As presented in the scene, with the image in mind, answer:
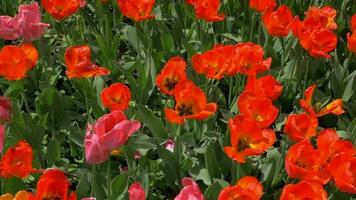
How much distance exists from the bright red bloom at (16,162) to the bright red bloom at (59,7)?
0.89 m

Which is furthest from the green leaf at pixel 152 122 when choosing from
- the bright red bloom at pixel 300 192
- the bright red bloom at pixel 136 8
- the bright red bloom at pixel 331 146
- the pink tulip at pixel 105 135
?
the bright red bloom at pixel 300 192

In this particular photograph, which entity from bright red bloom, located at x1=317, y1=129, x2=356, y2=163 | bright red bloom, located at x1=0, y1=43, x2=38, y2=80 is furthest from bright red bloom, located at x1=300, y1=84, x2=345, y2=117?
bright red bloom, located at x1=0, y1=43, x2=38, y2=80

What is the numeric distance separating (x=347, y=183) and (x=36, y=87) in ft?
5.31

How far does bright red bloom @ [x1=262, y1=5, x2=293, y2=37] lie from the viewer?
2500 mm

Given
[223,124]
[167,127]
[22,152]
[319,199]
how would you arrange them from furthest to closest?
[223,124] → [167,127] → [22,152] → [319,199]

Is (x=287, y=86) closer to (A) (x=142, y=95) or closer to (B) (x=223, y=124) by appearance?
(B) (x=223, y=124)

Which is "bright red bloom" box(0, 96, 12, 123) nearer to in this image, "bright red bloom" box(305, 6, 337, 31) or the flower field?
the flower field

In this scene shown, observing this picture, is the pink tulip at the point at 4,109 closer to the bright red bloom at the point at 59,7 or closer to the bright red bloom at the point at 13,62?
the bright red bloom at the point at 13,62

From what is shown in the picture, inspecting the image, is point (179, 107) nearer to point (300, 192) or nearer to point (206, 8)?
point (300, 192)

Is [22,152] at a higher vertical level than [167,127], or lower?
higher

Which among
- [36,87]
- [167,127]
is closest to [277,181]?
[167,127]

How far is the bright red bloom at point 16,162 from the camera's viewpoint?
1.77 metres

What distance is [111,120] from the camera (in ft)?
5.66

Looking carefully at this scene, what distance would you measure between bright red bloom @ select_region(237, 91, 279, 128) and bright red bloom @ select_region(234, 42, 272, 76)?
0.96 feet
